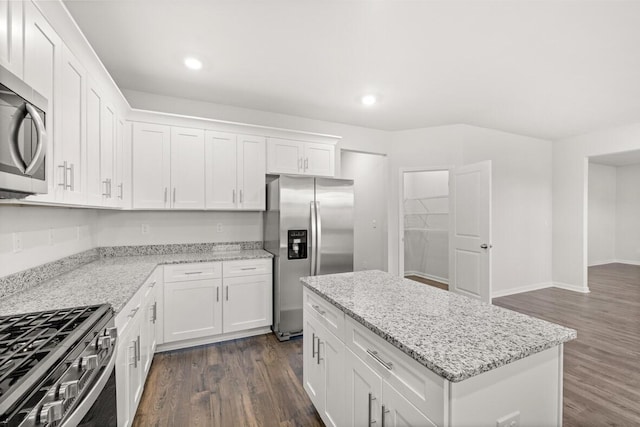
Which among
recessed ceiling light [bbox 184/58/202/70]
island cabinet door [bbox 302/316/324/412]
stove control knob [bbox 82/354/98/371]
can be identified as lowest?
island cabinet door [bbox 302/316/324/412]

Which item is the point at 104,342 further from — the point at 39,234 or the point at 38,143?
the point at 39,234

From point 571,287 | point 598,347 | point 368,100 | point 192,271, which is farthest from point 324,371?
point 571,287

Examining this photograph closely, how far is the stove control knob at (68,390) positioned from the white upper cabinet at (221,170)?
7.65 ft

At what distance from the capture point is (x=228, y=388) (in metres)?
2.26

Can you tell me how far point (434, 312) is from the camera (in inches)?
54.2

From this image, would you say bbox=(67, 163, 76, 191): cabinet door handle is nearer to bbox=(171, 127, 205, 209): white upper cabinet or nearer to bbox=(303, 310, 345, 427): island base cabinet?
bbox=(171, 127, 205, 209): white upper cabinet

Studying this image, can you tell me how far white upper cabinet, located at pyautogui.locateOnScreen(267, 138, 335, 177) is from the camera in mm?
3514

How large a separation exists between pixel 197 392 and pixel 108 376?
1.12 meters

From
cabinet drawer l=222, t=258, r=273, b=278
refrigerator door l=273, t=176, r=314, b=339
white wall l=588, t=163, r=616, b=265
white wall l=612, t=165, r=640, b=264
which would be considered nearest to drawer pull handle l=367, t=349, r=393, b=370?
refrigerator door l=273, t=176, r=314, b=339

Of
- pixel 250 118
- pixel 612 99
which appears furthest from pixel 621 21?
pixel 250 118

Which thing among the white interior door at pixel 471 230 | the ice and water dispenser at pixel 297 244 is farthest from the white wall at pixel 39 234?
the white interior door at pixel 471 230

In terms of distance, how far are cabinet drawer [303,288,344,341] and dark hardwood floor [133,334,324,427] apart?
744 mm

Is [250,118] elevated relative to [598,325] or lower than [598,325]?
elevated

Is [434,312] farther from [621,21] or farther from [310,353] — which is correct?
[621,21]
